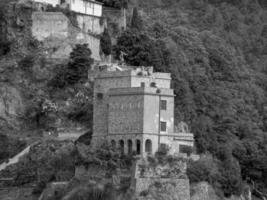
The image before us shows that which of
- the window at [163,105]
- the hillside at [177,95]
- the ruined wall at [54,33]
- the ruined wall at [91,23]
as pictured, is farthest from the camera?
the ruined wall at [91,23]

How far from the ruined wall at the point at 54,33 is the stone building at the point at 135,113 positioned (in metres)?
10.8

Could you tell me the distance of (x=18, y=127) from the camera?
107 meters

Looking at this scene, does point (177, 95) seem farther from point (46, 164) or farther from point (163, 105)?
point (46, 164)

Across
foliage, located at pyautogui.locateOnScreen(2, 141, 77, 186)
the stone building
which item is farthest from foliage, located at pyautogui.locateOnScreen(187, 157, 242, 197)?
foliage, located at pyautogui.locateOnScreen(2, 141, 77, 186)

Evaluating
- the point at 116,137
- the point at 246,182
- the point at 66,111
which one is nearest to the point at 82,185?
the point at 116,137

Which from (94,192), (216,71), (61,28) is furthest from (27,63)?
(216,71)

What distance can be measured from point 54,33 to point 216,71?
2207 centimetres

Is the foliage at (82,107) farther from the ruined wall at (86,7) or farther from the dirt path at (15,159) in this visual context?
the ruined wall at (86,7)

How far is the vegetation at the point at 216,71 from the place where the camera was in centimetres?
11081

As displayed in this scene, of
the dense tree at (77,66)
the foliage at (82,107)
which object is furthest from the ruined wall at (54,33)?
the foliage at (82,107)

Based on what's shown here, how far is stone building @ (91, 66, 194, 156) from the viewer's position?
96625mm

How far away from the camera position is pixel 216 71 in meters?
128

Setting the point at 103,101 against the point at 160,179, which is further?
the point at 103,101

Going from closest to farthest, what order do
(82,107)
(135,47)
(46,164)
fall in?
(46,164) → (82,107) → (135,47)
